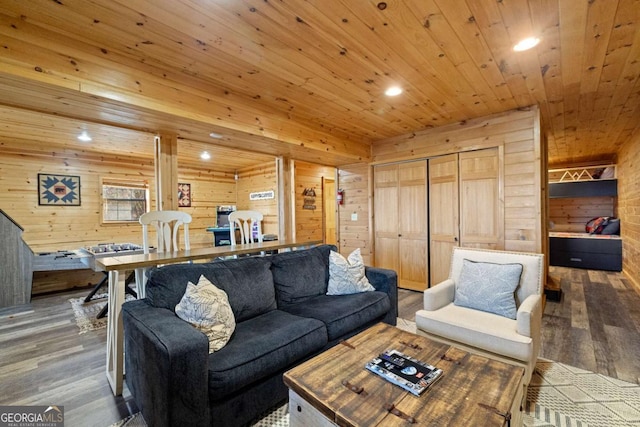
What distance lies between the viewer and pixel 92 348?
8.71ft

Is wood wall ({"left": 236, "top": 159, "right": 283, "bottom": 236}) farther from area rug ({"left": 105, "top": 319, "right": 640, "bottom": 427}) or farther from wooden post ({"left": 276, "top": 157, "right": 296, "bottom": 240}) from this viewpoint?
area rug ({"left": 105, "top": 319, "right": 640, "bottom": 427})

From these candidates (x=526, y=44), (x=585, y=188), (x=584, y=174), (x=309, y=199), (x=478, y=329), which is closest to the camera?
(x=478, y=329)

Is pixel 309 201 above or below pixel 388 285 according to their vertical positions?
above

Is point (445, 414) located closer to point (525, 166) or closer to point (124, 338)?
point (124, 338)

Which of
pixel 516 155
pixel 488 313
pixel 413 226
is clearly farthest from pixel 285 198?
pixel 516 155

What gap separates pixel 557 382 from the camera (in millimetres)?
2061

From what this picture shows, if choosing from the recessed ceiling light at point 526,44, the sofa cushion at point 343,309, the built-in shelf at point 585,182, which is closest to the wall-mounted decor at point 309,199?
the sofa cushion at point 343,309

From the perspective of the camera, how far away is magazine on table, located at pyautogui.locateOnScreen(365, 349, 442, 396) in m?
1.26

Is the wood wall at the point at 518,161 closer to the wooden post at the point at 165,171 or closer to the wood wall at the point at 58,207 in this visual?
the wooden post at the point at 165,171

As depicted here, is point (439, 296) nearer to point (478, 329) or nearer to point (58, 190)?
point (478, 329)

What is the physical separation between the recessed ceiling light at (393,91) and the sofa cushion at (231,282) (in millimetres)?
2086

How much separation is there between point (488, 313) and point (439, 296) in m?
0.37

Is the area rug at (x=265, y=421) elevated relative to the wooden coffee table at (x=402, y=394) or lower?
lower

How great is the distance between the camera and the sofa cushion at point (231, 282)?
190 cm
